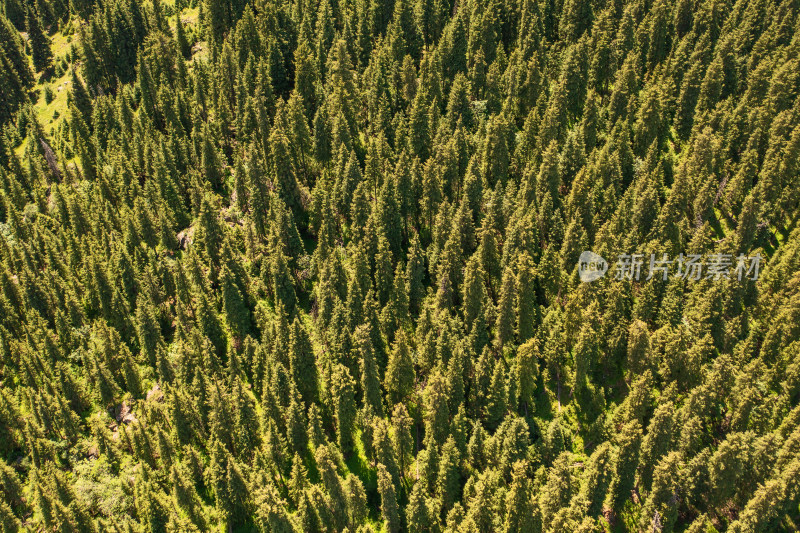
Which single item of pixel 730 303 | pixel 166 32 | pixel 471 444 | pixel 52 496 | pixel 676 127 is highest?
pixel 166 32

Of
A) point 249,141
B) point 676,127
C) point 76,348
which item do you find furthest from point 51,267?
point 676,127

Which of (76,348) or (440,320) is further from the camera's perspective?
(76,348)

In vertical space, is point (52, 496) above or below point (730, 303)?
below

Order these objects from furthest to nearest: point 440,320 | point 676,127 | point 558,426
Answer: point 676,127 < point 440,320 < point 558,426

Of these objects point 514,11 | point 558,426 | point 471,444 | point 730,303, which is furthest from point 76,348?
point 514,11

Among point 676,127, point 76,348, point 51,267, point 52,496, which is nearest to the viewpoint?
point 52,496

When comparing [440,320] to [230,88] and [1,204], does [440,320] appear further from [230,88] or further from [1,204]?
[1,204]
